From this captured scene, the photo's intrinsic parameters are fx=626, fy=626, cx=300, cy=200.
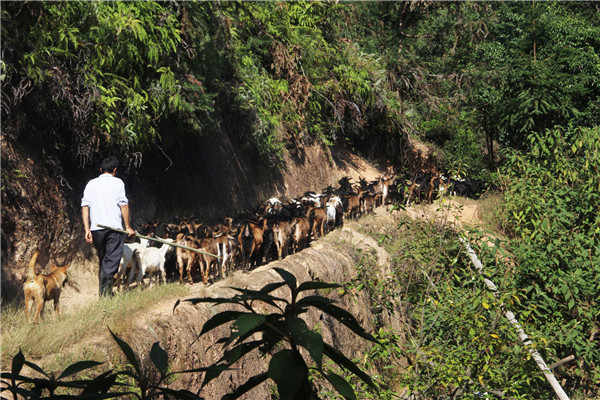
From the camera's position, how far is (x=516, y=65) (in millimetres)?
18344

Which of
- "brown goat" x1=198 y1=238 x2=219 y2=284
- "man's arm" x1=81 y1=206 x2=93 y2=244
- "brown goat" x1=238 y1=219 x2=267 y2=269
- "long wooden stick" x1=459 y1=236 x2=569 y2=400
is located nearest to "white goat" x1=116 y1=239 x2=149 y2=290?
"brown goat" x1=198 y1=238 x2=219 y2=284

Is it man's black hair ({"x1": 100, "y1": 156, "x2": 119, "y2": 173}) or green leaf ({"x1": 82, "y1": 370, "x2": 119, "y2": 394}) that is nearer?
green leaf ({"x1": 82, "y1": 370, "x2": 119, "y2": 394})

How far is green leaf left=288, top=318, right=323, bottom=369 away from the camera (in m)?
1.15

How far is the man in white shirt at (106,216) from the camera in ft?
24.3

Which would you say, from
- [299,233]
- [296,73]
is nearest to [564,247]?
[299,233]

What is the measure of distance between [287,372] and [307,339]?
3.0 inches

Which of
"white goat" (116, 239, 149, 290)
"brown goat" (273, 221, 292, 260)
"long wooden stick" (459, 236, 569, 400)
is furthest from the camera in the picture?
"brown goat" (273, 221, 292, 260)

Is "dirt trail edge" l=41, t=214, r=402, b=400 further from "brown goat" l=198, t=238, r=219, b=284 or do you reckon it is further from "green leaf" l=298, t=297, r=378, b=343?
"green leaf" l=298, t=297, r=378, b=343

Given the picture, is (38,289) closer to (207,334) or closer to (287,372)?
(207,334)

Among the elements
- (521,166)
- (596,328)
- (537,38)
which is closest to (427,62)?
(537,38)

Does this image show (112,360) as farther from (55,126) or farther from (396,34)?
(396,34)

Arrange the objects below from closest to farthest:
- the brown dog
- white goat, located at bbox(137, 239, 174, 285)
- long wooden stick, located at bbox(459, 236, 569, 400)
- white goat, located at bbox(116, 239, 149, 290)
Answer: the brown dog < long wooden stick, located at bbox(459, 236, 569, 400) < white goat, located at bbox(116, 239, 149, 290) < white goat, located at bbox(137, 239, 174, 285)

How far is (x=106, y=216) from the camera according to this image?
741 cm

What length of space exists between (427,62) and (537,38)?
954 centimetres
